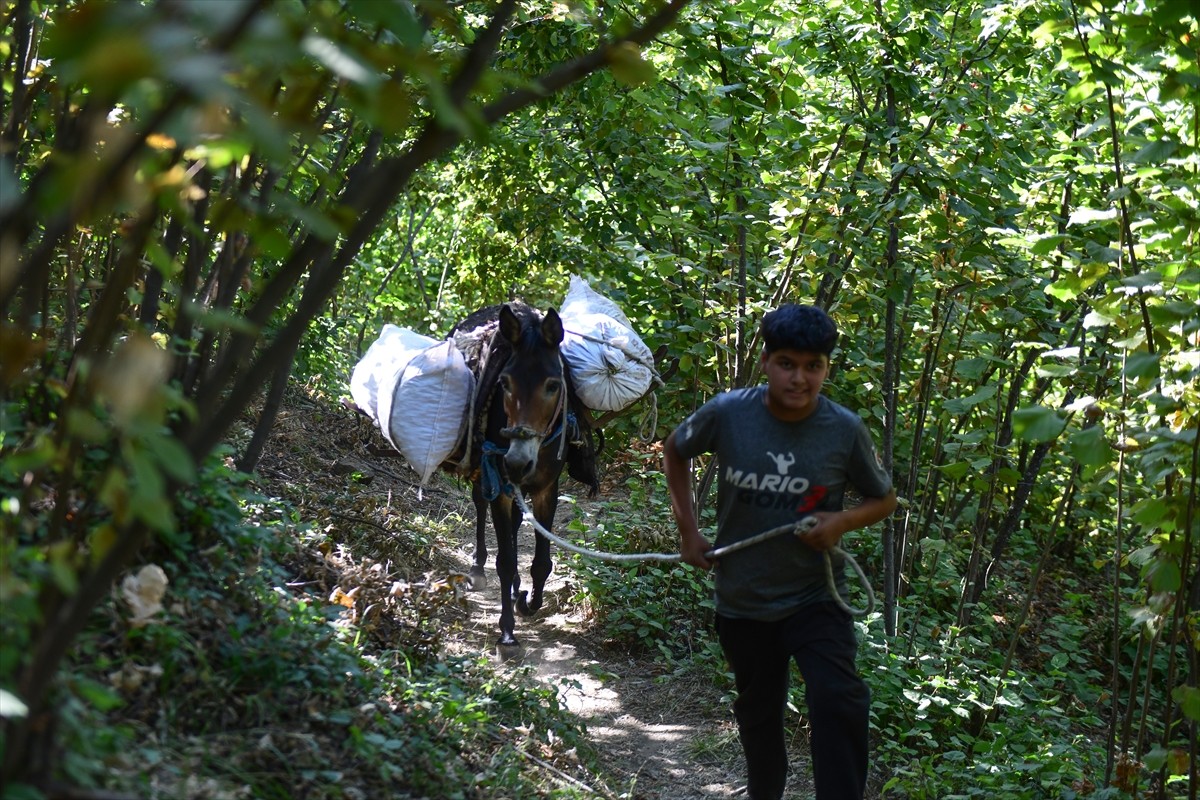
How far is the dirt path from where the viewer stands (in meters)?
5.18

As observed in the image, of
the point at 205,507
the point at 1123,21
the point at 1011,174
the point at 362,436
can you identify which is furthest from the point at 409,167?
the point at 362,436

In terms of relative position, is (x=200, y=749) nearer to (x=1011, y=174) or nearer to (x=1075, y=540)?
(x=1011, y=174)

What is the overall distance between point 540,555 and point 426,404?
47.6 inches

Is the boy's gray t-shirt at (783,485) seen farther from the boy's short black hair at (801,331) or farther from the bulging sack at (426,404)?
the bulging sack at (426,404)

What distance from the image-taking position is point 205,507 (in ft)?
12.1

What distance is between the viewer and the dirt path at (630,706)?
518 cm

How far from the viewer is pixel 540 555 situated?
7.10m

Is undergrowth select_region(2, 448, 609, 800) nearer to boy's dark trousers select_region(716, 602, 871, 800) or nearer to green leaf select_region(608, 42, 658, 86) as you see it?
boy's dark trousers select_region(716, 602, 871, 800)

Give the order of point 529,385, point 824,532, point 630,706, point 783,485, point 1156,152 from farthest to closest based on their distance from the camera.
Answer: point 529,385, point 630,706, point 783,485, point 824,532, point 1156,152

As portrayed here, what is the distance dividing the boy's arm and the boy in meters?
0.01

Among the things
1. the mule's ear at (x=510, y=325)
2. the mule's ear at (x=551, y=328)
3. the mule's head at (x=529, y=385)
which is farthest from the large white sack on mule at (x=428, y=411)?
the mule's ear at (x=551, y=328)

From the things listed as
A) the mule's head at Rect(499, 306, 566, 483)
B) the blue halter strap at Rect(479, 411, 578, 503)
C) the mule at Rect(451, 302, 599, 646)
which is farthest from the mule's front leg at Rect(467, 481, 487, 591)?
the mule's head at Rect(499, 306, 566, 483)

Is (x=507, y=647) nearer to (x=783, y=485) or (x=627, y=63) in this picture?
(x=783, y=485)

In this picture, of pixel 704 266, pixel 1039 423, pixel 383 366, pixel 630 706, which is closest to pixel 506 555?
pixel 630 706
